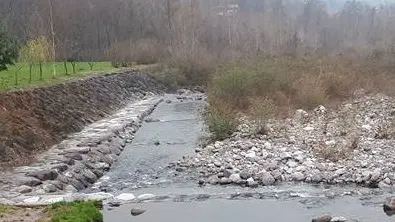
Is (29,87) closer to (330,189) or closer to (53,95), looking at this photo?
(53,95)

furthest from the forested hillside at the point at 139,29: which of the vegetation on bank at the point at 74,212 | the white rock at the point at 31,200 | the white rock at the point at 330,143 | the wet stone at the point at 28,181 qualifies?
the vegetation on bank at the point at 74,212

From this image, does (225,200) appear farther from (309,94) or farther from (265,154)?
(309,94)

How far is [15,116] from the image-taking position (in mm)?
20984

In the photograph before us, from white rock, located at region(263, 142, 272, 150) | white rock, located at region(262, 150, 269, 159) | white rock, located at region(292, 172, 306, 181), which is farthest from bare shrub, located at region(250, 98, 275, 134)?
white rock, located at region(292, 172, 306, 181)

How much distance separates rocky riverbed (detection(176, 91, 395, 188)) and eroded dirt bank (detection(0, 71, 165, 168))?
5542mm

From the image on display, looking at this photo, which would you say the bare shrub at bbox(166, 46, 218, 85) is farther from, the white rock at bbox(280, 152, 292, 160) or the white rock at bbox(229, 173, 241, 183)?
the white rock at bbox(229, 173, 241, 183)

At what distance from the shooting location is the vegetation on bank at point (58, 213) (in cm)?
1194

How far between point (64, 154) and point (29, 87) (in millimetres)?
7224

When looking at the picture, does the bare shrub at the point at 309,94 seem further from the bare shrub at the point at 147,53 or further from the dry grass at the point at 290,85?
the bare shrub at the point at 147,53

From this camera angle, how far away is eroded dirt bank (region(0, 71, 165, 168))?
19172 millimetres

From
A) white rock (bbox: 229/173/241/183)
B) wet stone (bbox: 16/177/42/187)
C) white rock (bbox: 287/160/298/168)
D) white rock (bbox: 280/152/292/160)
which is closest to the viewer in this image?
wet stone (bbox: 16/177/42/187)

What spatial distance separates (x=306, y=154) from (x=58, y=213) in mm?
9703

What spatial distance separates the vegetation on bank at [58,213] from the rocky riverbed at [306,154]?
16.7ft

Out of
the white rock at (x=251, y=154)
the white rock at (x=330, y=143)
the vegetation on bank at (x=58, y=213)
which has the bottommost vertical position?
the white rock at (x=251, y=154)
